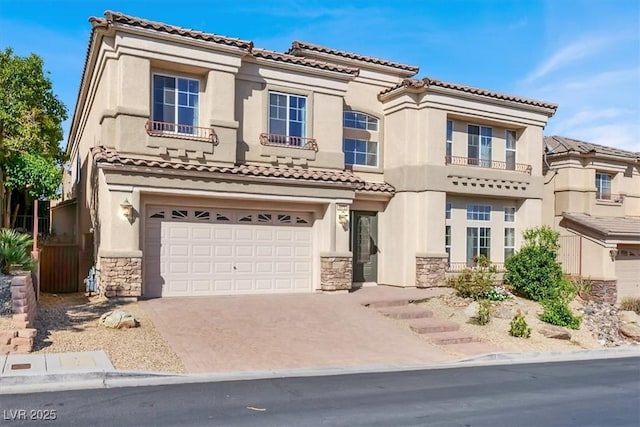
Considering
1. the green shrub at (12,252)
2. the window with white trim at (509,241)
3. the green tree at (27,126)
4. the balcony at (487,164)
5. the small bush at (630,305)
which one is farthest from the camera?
the small bush at (630,305)

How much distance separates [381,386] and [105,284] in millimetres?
7948

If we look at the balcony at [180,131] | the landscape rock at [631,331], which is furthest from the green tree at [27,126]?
the landscape rock at [631,331]

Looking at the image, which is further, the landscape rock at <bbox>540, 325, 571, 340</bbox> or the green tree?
the green tree

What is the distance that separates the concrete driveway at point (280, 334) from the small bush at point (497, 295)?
4386 mm

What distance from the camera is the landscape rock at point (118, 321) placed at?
12.0 metres

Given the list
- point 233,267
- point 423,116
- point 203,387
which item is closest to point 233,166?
point 233,267

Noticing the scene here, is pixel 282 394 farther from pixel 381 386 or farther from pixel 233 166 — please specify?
pixel 233 166

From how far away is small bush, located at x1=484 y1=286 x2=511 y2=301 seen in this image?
715 inches

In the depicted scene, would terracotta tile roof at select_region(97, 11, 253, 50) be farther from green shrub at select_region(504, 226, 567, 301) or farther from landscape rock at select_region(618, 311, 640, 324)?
landscape rock at select_region(618, 311, 640, 324)

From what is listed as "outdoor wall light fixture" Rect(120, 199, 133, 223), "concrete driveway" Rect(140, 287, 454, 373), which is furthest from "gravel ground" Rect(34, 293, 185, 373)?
"outdoor wall light fixture" Rect(120, 199, 133, 223)

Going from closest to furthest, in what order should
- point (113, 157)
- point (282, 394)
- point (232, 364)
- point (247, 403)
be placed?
1. point (247, 403)
2. point (282, 394)
3. point (232, 364)
4. point (113, 157)

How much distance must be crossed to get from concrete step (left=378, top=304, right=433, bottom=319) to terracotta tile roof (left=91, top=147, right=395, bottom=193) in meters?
4.06

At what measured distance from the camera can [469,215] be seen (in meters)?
21.1

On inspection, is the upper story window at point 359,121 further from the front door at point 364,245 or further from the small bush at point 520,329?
the small bush at point 520,329
